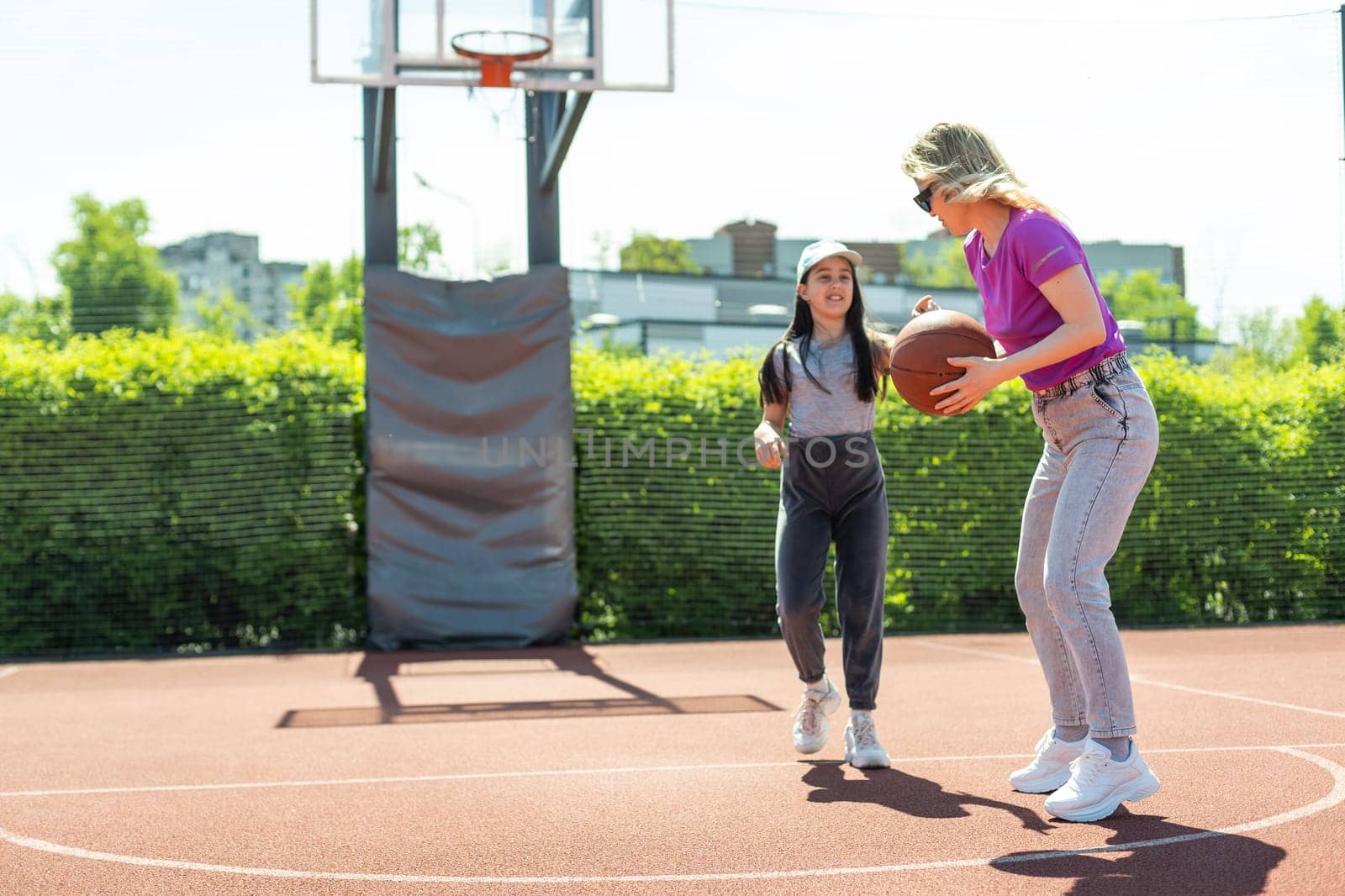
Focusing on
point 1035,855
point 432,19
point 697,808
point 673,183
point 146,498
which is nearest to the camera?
point 1035,855

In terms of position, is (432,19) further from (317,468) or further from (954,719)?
(954,719)

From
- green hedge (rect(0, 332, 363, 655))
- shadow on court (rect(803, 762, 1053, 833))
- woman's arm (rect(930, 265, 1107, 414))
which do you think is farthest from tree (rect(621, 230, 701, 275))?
woman's arm (rect(930, 265, 1107, 414))

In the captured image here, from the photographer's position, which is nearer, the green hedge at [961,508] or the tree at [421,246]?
the green hedge at [961,508]

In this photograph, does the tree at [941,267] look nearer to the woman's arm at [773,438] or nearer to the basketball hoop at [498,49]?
the basketball hoop at [498,49]

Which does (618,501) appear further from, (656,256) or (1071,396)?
(1071,396)

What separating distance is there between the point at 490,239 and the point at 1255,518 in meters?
6.12

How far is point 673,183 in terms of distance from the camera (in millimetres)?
11828

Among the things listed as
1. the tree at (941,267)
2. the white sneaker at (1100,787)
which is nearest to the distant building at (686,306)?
the white sneaker at (1100,787)

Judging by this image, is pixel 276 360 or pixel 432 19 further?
pixel 276 360

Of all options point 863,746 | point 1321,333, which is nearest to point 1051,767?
point 863,746

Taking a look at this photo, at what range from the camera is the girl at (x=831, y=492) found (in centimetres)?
443

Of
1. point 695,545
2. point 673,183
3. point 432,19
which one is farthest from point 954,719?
point 673,183

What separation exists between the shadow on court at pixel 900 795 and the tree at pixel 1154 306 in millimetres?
7445

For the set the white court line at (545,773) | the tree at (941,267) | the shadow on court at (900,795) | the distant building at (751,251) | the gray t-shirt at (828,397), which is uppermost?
the tree at (941,267)
